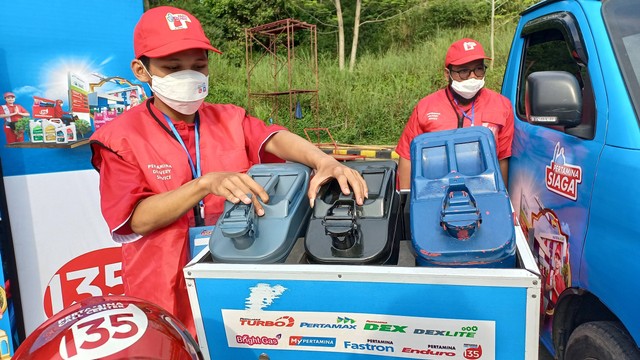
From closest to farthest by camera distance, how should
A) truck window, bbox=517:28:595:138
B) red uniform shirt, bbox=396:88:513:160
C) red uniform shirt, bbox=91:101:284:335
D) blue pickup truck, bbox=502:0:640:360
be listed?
blue pickup truck, bbox=502:0:640:360 → red uniform shirt, bbox=91:101:284:335 → truck window, bbox=517:28:595:138 → red uniform shirt, bbox=396:88:513:160

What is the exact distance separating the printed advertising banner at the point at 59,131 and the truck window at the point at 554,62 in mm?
2566

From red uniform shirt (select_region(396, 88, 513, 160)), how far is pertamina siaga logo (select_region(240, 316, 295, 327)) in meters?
1.82

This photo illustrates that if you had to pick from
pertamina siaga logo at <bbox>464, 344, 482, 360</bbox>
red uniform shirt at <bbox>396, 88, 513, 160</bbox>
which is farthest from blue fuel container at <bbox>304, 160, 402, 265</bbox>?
red uniform shirt at <bbox>396, 88, 513, 160</bbox>

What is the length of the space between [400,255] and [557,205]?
1.04 m

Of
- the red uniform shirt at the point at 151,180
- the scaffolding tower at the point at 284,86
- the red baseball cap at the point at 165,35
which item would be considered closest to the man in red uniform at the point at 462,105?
the red uniform shirt at the point at 151,180

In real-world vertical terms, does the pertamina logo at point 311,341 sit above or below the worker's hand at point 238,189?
below

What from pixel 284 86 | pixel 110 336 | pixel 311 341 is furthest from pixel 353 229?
pixel 284 86

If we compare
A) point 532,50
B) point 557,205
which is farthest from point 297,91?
point 557,205

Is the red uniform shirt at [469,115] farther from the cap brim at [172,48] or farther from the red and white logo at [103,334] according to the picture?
the red and white logo at [103,334]

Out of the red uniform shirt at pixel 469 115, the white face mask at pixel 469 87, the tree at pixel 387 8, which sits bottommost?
the red uniform shirt at pixel 469 115

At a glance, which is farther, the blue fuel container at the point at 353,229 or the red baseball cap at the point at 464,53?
the red baseball cap at the point at 464,53

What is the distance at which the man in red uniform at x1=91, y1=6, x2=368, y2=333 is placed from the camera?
162cm

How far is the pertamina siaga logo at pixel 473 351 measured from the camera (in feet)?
3.82

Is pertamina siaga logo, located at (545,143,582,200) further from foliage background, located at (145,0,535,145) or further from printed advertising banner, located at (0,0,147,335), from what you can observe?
foliage background, located at (145,0,535,145)
